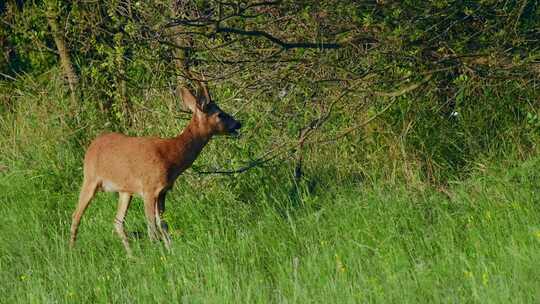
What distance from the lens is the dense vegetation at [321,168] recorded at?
6405 millimetres

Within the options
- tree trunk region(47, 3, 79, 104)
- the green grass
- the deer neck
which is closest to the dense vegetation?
the green grass

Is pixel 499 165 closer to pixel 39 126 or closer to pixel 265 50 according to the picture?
pixel 265 50

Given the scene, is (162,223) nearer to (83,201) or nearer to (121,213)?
(121,213)

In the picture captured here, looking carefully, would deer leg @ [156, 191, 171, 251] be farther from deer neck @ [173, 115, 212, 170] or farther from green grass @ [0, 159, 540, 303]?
deer neck @ [173, 115, 212, 170]

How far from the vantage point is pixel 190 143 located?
895 centimetres

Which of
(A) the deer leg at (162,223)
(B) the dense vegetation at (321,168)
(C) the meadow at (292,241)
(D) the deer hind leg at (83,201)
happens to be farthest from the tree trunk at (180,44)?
(D) the deer hind leg at (83,201)

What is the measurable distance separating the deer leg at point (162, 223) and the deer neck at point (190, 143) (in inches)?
11.9

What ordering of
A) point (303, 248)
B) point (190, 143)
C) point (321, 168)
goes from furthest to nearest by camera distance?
point (321, 168) < point (190, 143) < point (303, 248)

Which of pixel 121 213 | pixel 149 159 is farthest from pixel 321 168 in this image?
pixel 121 213

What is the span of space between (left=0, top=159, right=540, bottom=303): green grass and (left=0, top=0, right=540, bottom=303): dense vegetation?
19 millimetres

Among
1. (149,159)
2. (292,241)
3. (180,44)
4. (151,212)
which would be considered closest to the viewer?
(292,241)

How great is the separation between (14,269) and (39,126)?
13.5 feet

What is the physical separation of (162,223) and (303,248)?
1.60m

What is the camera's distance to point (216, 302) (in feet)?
19.3
